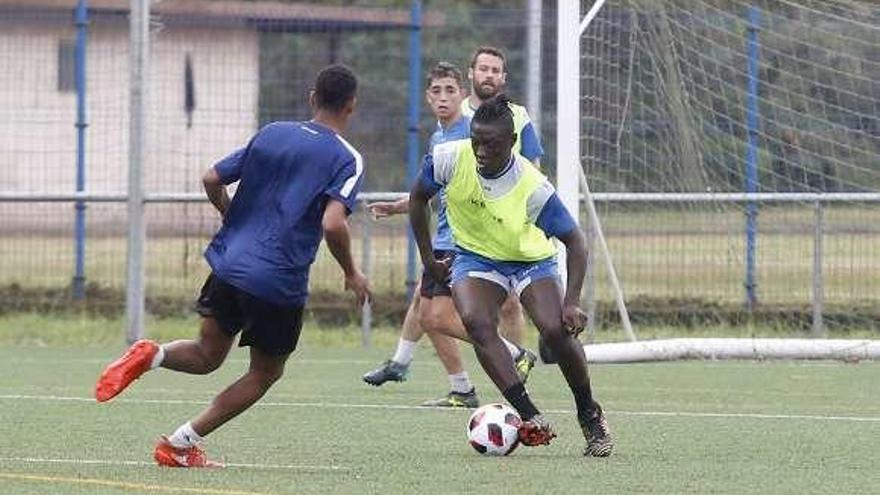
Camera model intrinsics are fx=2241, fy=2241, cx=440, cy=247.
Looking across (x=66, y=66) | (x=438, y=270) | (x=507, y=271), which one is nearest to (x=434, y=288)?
(x=438, y=270)

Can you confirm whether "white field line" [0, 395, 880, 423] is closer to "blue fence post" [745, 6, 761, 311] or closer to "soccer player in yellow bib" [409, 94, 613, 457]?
"soccer player in yellow bib" [409, 94, 613, 457]

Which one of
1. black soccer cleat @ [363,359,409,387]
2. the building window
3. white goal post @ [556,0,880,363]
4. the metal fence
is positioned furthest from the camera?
the building window

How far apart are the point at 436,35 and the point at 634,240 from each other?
5899 mm

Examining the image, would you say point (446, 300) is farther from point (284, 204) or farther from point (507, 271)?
point (284, 204)

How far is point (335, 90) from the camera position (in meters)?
9.25

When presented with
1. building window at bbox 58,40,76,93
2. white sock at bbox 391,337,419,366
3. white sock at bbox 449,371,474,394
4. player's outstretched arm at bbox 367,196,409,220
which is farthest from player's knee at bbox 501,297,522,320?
building window at bbox 58,40,76,93

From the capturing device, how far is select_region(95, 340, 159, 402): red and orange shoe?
8.98 meters

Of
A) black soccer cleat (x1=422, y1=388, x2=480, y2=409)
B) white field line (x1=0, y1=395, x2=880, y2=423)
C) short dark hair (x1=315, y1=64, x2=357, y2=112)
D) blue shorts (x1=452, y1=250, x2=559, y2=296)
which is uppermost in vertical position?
short dark hair (x1=315, y1=64, x2=357, y2=112)

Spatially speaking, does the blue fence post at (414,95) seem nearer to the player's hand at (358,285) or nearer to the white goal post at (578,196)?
the white goal post at (578,196)

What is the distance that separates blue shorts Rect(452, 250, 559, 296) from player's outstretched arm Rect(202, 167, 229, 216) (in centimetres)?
125

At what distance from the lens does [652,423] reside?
1152 centimetres

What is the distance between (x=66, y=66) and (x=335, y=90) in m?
12.3

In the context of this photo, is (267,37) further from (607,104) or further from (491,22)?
(607,104)

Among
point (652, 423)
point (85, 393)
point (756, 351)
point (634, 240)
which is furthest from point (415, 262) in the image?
point (652, 423)
